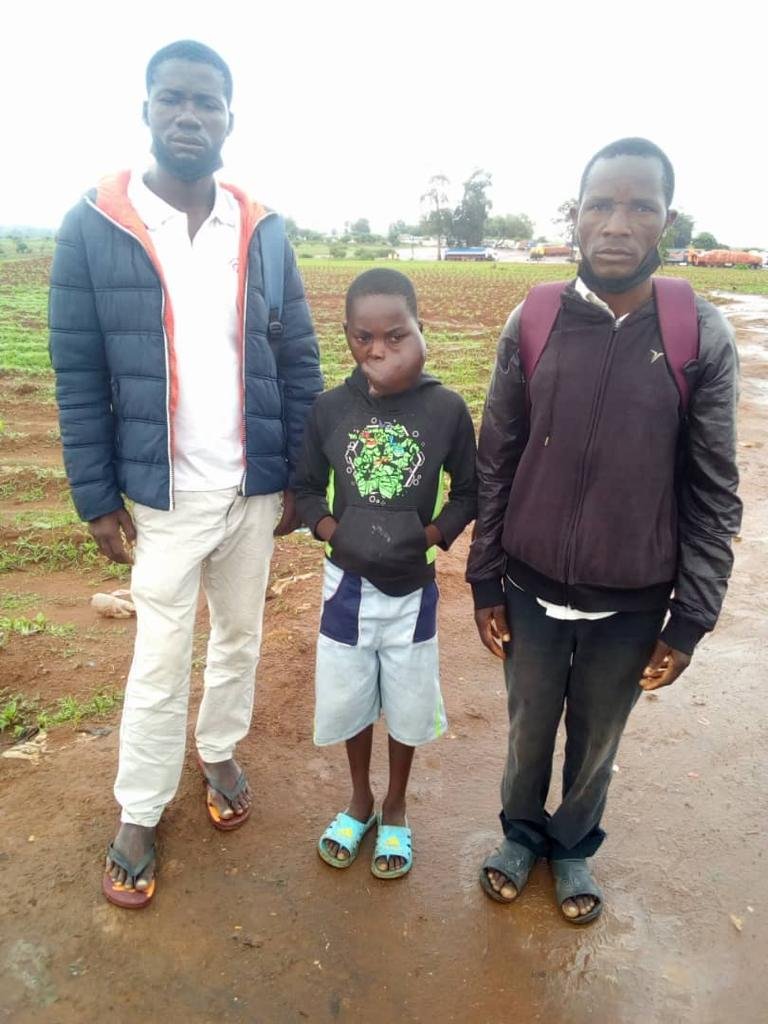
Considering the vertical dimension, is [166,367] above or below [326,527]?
above

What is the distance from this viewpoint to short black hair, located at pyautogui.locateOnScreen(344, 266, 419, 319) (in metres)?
1.97

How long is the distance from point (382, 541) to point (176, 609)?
648 mm

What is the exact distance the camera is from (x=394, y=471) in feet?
6.71

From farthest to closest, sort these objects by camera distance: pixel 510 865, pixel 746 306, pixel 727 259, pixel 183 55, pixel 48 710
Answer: pixel 727 259
pixel 746 306
pixel 48 710
pixel 510 865
pixel 183 55

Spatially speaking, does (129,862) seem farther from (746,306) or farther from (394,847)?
(746,306)

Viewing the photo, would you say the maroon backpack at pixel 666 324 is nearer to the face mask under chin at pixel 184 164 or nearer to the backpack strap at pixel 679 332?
the backpack strap at pixel 679 332

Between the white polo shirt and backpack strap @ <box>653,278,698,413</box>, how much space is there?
1155 mm

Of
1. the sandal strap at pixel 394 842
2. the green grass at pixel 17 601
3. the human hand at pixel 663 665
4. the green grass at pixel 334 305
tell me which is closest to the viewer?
the human hand at pixel 663 665

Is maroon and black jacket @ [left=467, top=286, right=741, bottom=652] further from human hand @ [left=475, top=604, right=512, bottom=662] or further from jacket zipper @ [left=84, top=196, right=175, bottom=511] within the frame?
jacket zipper @ [left=84, top=196, right=175, bottom=511]

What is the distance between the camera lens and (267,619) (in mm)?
3936

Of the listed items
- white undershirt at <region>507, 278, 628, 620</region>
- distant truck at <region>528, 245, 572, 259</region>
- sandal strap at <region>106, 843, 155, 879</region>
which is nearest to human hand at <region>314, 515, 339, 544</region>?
white undershirt at <region>507, 278, 628, 620</region>

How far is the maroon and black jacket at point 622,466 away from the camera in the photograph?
172cm

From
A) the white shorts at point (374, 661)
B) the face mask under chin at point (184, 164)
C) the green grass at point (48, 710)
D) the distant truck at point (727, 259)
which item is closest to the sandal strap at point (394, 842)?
the white shorts at point (374, 661)

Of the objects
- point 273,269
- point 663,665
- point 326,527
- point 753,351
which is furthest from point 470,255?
point 663,665
